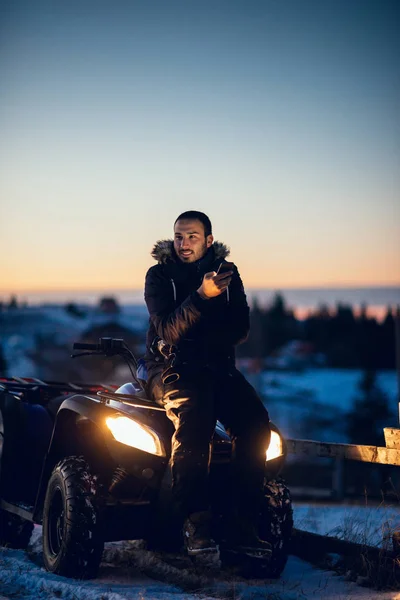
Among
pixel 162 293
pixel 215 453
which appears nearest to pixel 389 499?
pixel 215 453

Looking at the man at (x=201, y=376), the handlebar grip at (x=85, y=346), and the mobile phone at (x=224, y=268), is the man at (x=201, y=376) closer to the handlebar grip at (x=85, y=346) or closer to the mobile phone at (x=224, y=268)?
the mobile phone at (x=224, y=268)

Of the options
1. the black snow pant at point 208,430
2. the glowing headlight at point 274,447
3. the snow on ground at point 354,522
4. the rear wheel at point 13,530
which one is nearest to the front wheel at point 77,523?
the black snow pant at point 208,430

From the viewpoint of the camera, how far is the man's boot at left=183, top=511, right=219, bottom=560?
5016 mm

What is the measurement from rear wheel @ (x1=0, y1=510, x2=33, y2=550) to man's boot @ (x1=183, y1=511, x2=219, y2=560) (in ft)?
7.68

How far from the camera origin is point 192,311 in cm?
516

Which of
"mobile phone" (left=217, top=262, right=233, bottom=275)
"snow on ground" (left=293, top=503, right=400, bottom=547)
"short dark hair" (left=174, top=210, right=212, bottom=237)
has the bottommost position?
"snow on ground" (left=293, top=503, right=400, bottom=547)

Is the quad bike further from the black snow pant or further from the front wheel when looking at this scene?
the black snow pant

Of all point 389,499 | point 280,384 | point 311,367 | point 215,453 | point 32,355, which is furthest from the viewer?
point 311,367

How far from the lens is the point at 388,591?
5.42 meters

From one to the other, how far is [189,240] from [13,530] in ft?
9.76

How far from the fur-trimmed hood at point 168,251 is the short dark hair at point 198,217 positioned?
4.7 inches

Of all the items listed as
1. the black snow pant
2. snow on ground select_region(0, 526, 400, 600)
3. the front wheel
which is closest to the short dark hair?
the black snow pant

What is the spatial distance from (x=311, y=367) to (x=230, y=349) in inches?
6665

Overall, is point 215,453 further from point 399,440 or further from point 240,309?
point 399,440
